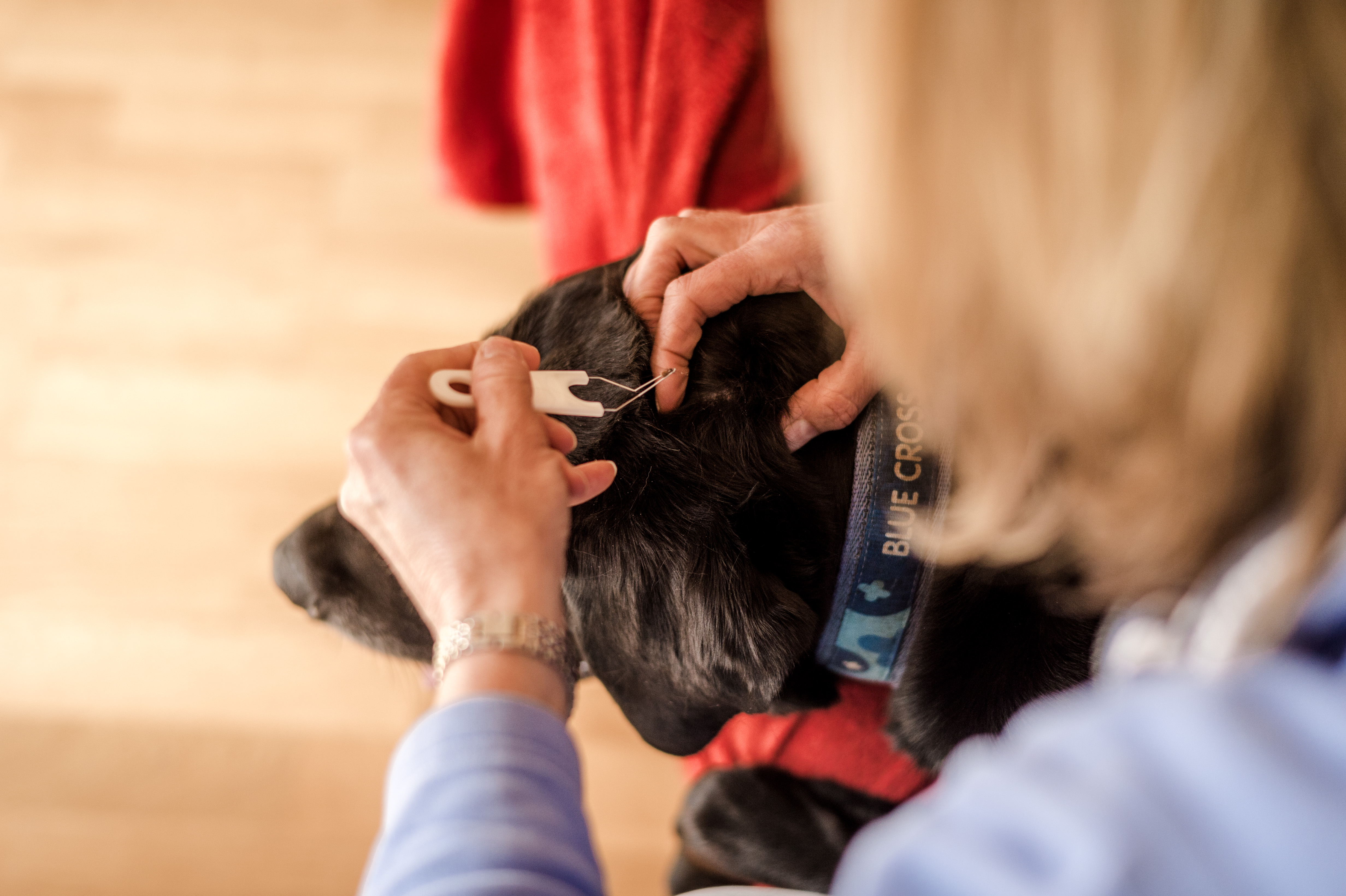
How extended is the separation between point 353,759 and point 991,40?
1.40 metres

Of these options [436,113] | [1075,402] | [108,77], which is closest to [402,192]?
[436,113]

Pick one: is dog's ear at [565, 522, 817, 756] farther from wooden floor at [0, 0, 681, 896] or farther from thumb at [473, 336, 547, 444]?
wooden floor at [0, 0, 681, 896]

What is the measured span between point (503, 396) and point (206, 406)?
4.14ft

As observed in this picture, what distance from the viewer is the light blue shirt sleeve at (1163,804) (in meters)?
0.37

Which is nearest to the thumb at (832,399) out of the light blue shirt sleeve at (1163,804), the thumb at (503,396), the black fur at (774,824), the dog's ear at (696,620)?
the dog's ear at (696,620)

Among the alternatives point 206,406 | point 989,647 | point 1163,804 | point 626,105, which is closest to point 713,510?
point 989,647

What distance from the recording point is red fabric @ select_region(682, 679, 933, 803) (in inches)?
40.5

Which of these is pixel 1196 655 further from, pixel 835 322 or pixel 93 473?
pixel 93 473

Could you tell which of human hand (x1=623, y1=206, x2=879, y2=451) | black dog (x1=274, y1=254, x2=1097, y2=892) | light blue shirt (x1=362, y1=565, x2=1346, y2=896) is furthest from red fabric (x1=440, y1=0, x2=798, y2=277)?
light blue shirt (x1=362, y1=565, x2=1346, y2=896)

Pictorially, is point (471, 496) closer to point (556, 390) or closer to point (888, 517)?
point (556, 390)

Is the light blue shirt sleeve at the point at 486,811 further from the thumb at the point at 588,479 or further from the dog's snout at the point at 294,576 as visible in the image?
the dog's snout at the point at 294,576

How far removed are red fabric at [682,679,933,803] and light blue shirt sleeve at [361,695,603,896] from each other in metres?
0.46

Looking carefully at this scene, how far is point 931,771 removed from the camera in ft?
3.05

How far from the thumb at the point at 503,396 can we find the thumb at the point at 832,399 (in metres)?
0.22
